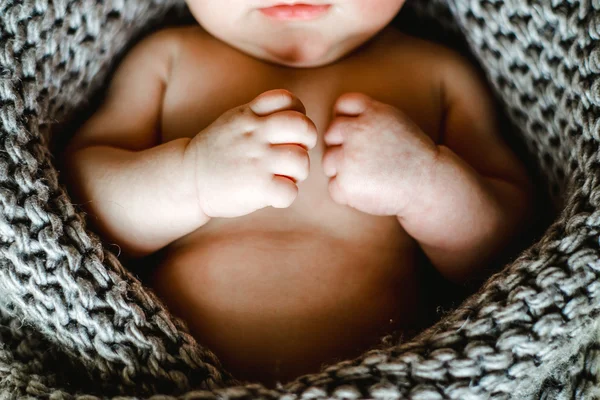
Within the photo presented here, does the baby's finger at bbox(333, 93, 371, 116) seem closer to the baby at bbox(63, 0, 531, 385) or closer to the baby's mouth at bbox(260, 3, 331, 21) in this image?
the baby at bbox(63, 0, 531, 385)

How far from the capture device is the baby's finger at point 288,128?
0.76 meters

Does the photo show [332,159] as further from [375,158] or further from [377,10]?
[377,10]

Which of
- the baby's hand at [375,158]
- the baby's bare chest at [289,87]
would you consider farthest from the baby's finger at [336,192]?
the baby's bare chest at [289,87]

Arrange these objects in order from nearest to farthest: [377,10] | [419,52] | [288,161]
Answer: [288,161] → [377,10] → [419,52]

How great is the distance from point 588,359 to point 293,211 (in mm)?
398

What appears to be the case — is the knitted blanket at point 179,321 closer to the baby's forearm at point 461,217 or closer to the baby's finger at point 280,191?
the baby's forearm at point 461,217

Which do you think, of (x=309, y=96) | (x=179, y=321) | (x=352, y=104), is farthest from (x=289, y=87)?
(x=179, y=321)

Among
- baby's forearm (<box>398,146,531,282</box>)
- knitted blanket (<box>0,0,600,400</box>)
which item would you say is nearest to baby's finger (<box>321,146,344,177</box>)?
baby's forearm (<box>398,146,531,282</box>)

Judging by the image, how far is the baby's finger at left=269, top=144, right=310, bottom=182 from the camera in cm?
76

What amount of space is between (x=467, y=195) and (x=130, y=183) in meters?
0.41

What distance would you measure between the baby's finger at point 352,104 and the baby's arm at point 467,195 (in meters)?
0.11

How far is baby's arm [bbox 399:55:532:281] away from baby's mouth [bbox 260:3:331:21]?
232mm

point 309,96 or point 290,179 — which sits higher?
point 309,96

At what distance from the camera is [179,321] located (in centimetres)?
78
